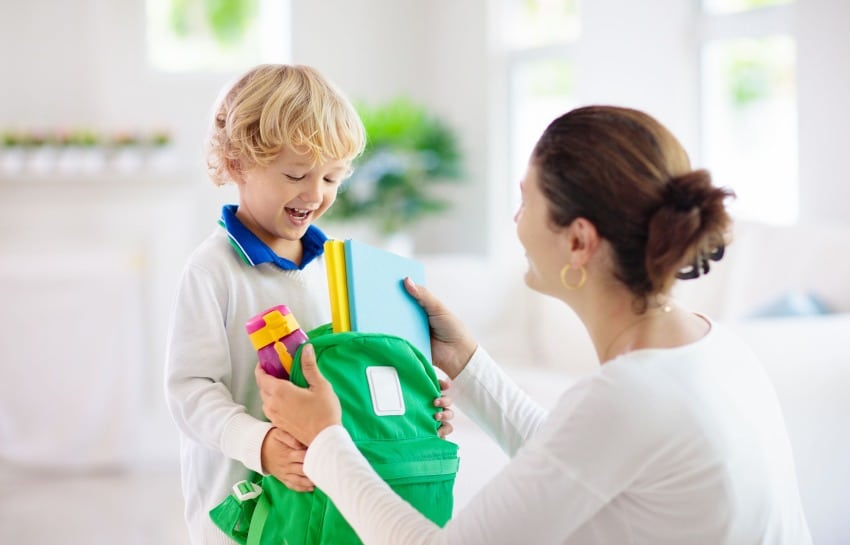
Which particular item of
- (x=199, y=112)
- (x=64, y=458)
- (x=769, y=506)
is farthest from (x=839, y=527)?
(x=199, y=112)

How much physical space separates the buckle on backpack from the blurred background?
85.4 inches

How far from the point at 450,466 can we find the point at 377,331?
0.20 metres

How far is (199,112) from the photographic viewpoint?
5.40m

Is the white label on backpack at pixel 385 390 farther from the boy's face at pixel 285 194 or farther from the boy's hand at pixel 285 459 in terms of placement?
the boy's face at pixel 285 194

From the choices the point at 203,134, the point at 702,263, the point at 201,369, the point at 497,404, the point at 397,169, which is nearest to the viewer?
the point at 702,263

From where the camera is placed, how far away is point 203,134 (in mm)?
5301

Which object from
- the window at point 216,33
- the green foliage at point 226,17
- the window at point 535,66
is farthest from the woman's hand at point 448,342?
the green foliage at point 226,17

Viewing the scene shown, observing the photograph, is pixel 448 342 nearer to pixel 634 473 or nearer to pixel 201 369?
pixel 201 369

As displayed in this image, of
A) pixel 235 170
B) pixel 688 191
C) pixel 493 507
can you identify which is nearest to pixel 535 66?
pixel 235 170

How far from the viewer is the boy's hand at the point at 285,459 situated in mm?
1307

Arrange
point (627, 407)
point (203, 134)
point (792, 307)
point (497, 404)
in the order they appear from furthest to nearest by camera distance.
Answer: point (203, 134)
point (792, 307)
point (497, 404)
point (627, 407)

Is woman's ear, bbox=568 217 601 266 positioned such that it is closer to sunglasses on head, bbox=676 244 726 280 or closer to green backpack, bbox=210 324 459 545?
sunglasses on head, bbox=676 244 726 280

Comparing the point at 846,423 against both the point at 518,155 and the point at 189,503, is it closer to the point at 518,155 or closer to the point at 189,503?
the point at 189,503

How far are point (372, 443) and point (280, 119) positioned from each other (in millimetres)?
487
